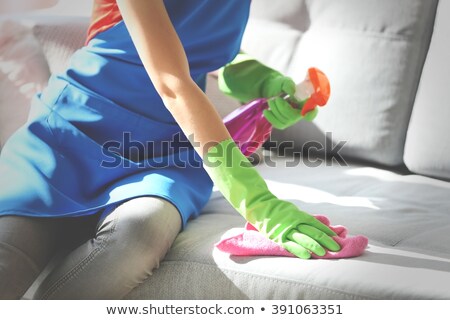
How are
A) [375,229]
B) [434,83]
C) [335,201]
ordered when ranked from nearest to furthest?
[375,229], [335,201], [434,83]

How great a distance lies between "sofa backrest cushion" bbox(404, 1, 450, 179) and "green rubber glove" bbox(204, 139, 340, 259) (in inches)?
20.0

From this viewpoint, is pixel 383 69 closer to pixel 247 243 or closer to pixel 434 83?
pixel 434 83

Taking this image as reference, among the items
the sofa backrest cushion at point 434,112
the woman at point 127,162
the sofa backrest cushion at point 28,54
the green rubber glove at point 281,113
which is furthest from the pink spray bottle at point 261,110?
the sofa backrest cushion at point 28,54

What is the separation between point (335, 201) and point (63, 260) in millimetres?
547

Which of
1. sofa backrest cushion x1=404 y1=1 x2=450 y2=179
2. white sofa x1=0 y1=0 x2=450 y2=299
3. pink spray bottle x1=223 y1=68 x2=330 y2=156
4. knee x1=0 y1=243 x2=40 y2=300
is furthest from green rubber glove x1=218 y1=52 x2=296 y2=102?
knee x1=0 y1=243 x2=40 y2=300

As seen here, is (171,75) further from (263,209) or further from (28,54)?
(28,54)

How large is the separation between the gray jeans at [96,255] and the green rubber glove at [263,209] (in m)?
0.13

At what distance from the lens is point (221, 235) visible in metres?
1.25

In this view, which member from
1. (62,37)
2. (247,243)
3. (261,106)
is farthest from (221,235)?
(62,37)

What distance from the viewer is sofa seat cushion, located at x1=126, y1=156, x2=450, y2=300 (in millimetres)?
1075

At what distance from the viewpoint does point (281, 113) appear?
1.48 meters

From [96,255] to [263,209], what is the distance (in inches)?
10.6

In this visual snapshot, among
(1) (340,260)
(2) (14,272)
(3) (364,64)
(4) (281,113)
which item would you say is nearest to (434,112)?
(3) (364,64)

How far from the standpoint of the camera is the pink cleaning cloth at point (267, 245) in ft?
3.70
